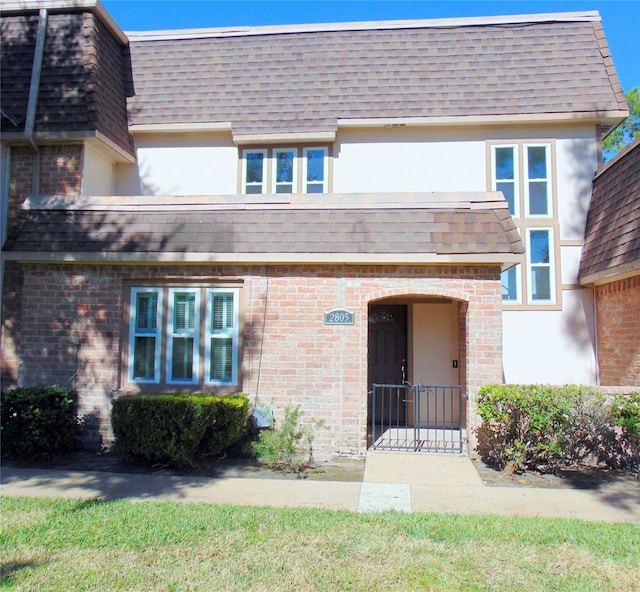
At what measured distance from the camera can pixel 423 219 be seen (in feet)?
27.0

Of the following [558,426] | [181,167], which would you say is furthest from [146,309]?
[558,426]

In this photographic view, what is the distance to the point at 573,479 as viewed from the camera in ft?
22.8

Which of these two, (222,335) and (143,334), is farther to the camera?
(143,334)

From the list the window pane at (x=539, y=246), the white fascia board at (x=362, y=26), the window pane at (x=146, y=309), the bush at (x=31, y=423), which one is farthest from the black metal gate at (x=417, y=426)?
the white fascia board at (x=362, y=26)

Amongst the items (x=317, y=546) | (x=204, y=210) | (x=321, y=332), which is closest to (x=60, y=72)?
(x=204, y=210)

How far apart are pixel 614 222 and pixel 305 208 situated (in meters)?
5.69

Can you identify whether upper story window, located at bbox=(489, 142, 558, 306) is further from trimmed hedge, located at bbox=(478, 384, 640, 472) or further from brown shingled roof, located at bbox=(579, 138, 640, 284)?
trimmed hedge, located at bbox=(478, 384, 640, 472)

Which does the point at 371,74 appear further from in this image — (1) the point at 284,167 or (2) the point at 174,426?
(2) the point at 174,426

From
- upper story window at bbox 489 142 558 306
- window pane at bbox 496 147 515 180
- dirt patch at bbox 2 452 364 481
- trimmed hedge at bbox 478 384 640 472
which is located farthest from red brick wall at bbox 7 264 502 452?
window pane at bbox 496 147 515 180

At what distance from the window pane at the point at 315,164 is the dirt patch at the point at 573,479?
7084 millimetres

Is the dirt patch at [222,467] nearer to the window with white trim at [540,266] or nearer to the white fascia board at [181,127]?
the window with white trim at [540,266]

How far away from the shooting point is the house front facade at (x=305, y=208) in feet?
26.7

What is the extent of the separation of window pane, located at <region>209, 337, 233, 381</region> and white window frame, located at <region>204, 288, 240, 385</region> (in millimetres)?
47

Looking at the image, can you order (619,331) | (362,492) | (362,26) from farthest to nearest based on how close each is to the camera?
(362,26)
(619,331)
(362,492)
